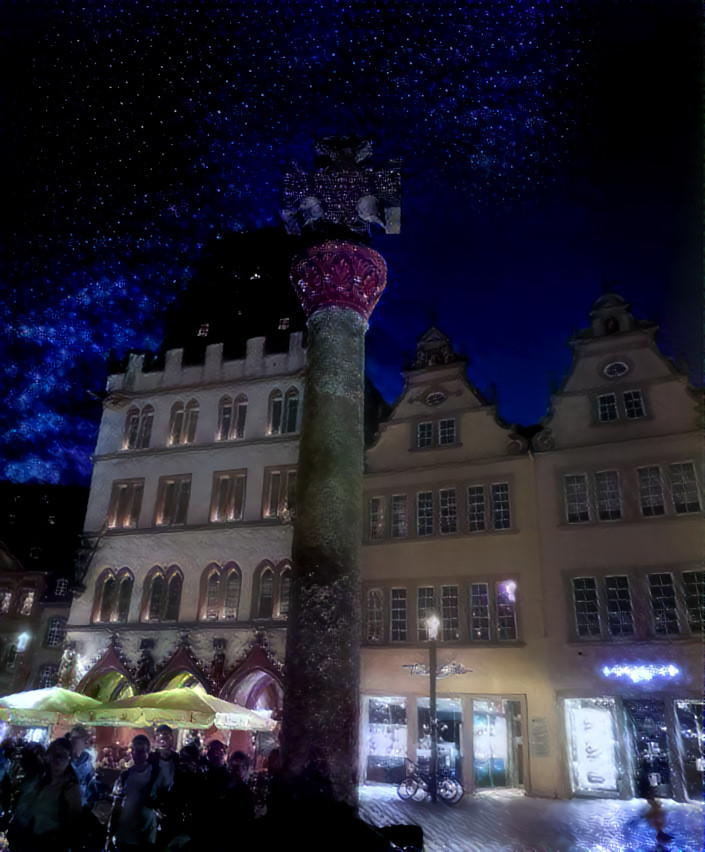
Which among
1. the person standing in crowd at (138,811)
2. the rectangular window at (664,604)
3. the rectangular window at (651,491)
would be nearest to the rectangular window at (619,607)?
the rectangular window at (664,604)

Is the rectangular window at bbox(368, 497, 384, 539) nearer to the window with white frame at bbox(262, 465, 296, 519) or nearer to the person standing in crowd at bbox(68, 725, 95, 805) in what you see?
the window with white frame at bbox(262, 465, 296, 519)

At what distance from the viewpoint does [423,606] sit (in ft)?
70.7

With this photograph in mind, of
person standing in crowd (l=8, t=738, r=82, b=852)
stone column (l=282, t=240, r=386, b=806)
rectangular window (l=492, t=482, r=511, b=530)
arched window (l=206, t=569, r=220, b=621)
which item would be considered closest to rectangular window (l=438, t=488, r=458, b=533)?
rectangular window (l=492, t=482, r=511, b=530)

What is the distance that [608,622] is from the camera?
18.7 m

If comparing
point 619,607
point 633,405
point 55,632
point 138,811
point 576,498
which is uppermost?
point 633,405

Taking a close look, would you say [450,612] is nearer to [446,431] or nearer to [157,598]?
[446,431]

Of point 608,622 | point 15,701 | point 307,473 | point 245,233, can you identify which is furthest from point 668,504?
point 245,233

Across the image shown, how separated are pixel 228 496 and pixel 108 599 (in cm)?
656

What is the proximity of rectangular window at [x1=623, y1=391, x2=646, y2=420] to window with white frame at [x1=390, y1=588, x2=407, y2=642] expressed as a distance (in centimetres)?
927

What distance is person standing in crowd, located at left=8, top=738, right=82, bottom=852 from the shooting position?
6.66 meters

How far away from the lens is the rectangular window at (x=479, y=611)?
2047 cm

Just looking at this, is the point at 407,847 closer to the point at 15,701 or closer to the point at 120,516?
the point at 15,701

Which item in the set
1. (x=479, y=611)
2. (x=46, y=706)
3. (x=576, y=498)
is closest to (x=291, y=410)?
(x=479, y=611)

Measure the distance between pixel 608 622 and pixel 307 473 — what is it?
39.3 ft
